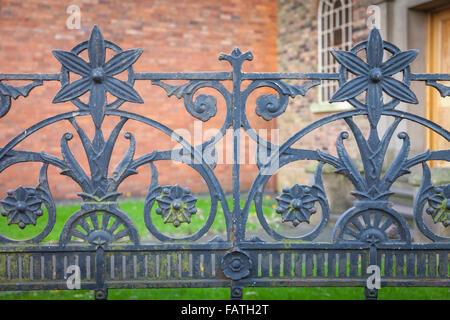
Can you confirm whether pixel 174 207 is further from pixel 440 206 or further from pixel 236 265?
pixel 440 206

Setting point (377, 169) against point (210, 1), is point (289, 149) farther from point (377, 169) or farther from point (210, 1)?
point (210, 1)

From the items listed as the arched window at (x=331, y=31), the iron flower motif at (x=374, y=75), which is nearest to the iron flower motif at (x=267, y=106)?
the iron flower motif at (x=374, y=75)

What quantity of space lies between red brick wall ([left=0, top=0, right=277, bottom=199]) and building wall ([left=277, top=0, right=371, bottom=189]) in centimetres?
38

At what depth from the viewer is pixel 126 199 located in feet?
30.4

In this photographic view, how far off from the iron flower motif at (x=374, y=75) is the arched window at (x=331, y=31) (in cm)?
602

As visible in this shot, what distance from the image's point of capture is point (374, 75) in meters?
2.46

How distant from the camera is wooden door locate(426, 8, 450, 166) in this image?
646 cm

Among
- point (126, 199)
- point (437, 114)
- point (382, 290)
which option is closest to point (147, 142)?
point (126, 199)

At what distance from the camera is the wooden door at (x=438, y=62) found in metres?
6.46

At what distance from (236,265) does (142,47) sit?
7710mm

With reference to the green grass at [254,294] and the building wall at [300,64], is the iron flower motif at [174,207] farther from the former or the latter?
the building wall at [300,64]

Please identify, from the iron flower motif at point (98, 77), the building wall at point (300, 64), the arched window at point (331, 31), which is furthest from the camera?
the building wall at point (300, 64)

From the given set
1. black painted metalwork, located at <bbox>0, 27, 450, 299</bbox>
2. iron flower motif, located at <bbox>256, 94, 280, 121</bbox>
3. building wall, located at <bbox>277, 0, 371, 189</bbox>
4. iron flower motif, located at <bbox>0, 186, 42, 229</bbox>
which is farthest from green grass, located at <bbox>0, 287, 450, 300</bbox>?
building wall, located at <bbox>277, 0, 371, 189</bbox>

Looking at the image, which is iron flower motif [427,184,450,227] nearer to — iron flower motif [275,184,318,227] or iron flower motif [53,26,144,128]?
iron flower motif [275,184,318,227]
